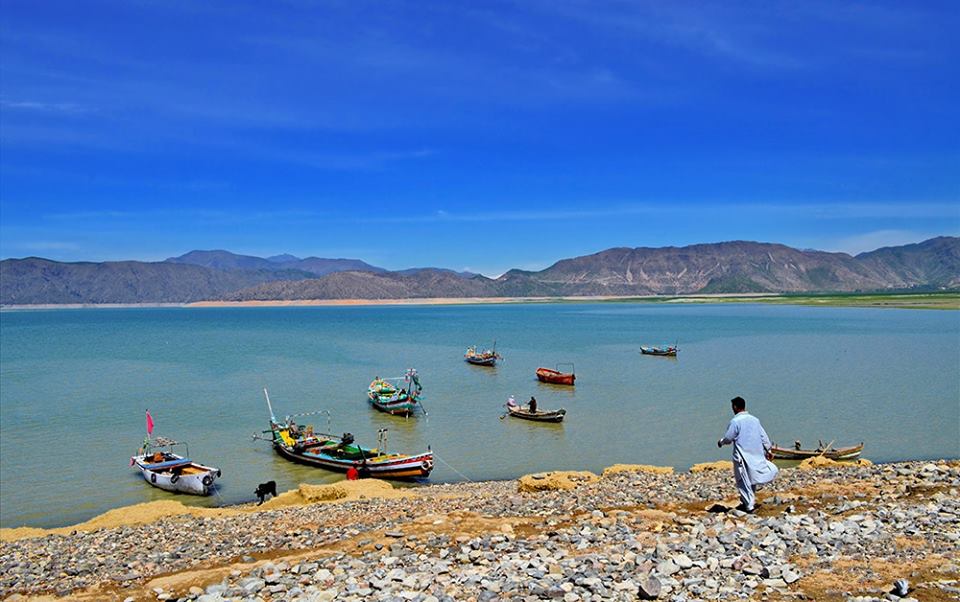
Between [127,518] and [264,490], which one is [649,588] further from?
[264,490]

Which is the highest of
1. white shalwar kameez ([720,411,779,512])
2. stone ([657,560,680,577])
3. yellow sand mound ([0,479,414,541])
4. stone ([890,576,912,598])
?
white shalwar kameez ([720,411,779,512])

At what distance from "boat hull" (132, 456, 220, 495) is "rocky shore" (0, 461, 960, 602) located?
7.13m

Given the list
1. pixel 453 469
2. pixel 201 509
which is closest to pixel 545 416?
pixel 453 469

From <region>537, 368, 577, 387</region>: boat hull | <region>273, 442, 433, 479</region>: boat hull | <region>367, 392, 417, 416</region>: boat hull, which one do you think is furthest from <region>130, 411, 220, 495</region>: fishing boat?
<region>537, 368, 577, 387</region>: boat hull

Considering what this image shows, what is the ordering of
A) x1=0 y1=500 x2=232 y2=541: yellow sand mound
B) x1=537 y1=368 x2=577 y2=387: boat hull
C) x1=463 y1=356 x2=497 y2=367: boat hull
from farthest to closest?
x1=463 y1=356 x2=497 y2=367: boat hull → x1=537 y1=368 x2=577 y2=387: boat hull → x1=0 y1=500 x2=232 y2=541: yellow sand mound

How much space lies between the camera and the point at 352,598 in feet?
28.5

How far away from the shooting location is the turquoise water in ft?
89.8

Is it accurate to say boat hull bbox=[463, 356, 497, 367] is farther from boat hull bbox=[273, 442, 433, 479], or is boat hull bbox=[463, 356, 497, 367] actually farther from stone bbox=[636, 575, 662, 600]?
stone bbox=[636, 575, 662, 600]

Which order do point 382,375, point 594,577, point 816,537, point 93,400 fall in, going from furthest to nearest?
point 382,375 < point 93,400 < point 816,537 < point 594,577

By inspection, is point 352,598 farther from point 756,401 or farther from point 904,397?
point 904,397

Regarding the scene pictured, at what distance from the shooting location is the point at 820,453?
84.3ft

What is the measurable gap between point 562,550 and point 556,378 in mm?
42428

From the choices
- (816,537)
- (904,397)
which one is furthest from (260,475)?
(904,397)

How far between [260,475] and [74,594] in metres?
16.4
